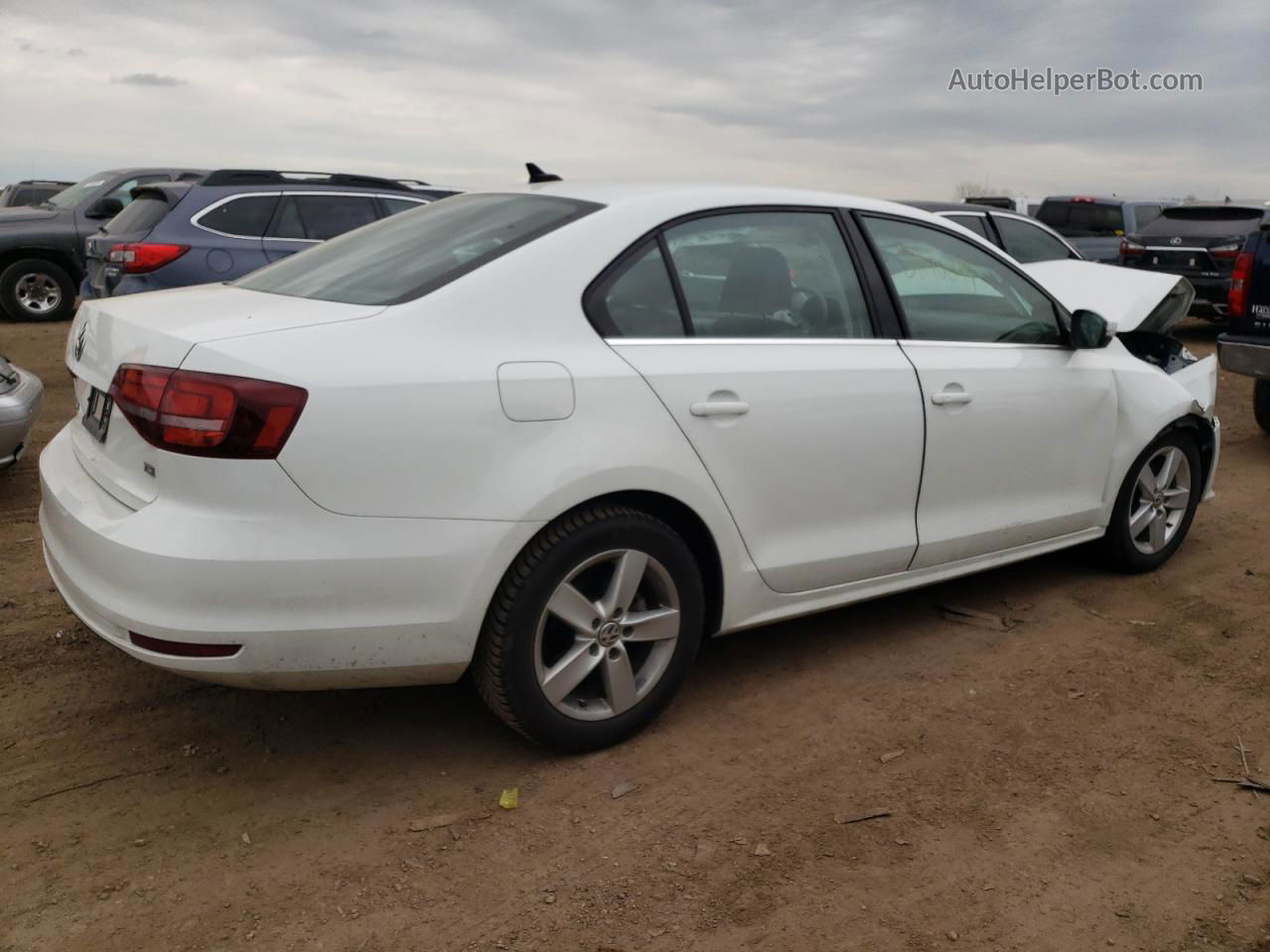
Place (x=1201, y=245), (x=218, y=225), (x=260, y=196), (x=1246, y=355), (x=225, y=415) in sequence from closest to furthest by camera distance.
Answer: (x=225, y=415), (x=1246, y=355), (x=218, y=225), (x=260, y=196), (x=1201, y=245)

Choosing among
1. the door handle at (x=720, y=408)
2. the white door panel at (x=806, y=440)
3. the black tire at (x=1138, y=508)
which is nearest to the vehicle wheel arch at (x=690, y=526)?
the white door panel at (x=806, y=440)

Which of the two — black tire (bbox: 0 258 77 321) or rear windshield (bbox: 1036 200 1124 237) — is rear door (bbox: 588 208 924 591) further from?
rear windshield (bbox: 1036 200 1124 237)

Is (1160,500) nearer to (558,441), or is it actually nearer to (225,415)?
(558,441)

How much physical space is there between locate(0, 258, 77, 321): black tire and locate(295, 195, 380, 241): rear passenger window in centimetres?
513

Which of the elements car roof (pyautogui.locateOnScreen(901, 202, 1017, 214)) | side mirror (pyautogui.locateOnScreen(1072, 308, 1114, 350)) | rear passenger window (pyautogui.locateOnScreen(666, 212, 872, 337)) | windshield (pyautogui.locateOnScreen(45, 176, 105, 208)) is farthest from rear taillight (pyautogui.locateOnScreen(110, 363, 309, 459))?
windshield (pyautogui.locateOnScreen(45, 176, 105, 208))

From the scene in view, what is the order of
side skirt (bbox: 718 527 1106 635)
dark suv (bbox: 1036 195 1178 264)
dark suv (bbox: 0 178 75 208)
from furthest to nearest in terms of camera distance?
1. dark suv (bbox: 0 178 75 208)
2. dark suv (bbox: 1036 195 1178 264)
3. side skirt (bbox: 718 527 1106 635)

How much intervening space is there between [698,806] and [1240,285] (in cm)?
619

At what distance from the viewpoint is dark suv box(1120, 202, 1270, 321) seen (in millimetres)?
13406

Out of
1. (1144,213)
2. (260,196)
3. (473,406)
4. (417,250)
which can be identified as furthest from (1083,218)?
(473,406)

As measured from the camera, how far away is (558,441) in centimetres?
302

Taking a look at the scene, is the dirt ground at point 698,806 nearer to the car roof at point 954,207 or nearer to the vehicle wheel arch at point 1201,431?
the vehicle wheel arch at point 1201,431

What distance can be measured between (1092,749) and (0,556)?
14.4ft

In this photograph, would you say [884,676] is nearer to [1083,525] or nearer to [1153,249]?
[1083,525]

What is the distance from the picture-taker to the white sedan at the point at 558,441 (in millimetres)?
2752
